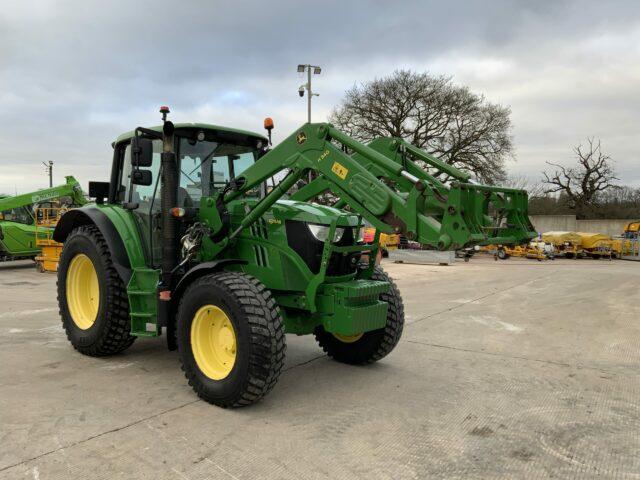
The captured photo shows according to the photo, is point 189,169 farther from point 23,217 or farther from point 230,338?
point 23,217

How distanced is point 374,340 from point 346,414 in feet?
4.09

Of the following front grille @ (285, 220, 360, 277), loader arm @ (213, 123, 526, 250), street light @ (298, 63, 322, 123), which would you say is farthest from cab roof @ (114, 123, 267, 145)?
street light @ (298, 63, 322, 123)

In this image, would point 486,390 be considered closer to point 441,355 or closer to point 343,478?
point 441,355

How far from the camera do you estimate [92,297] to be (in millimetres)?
5723

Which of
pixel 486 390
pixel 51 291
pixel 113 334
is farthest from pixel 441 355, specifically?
pixel 51 291

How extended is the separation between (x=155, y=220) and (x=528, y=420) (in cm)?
377

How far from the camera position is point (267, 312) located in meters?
3.85

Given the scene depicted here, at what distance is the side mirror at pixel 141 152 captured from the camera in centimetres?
452

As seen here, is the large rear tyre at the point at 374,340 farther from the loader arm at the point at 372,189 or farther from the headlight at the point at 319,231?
the loader arm at the point at 372,189

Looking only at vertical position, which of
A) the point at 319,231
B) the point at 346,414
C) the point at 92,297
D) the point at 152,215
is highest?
the point at 152,215

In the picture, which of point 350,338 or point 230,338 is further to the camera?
point 350,338

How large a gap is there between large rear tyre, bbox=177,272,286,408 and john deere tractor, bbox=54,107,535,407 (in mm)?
11

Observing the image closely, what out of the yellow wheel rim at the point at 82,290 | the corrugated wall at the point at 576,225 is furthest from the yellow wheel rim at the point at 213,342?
the corrugated wall at the point at 576,225

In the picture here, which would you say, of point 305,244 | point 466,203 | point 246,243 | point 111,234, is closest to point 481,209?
point 466,203
